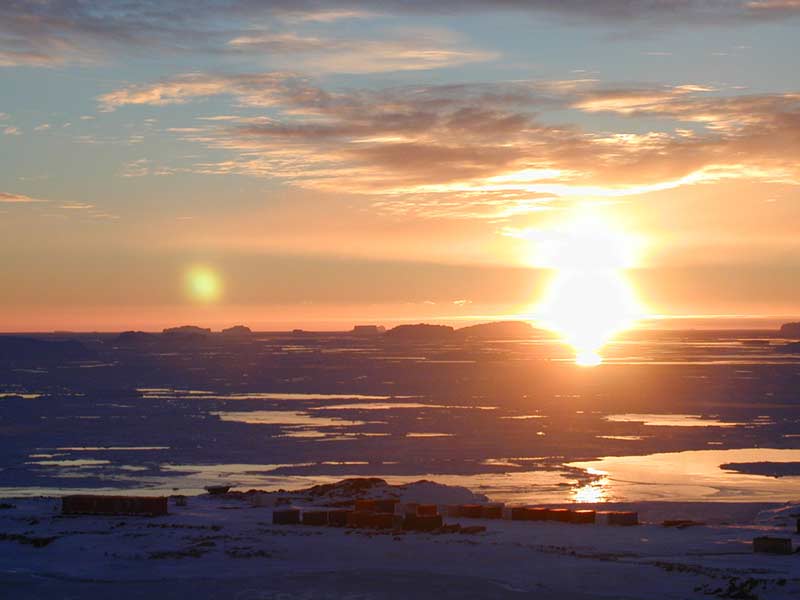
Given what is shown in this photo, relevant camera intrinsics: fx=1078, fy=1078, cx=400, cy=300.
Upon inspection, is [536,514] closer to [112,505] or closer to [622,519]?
[622,519]

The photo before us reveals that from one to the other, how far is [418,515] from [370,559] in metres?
4.08

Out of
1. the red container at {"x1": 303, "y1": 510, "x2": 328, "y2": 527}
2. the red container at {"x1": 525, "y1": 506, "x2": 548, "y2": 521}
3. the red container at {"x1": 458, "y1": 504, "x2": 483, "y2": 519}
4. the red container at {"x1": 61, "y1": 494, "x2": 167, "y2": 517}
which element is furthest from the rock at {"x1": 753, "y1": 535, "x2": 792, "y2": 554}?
the red container at {"x1": 61, "y1": 494, "x2": 167, "y2": 517}

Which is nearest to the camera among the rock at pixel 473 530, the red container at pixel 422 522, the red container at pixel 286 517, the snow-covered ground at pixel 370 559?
the snow-covered ground at pixel 370 559

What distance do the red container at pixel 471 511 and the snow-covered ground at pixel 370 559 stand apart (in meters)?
0.46

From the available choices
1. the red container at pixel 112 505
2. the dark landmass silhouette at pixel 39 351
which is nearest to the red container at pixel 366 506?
the red container at pixel 112 505

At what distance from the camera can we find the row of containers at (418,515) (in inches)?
1078

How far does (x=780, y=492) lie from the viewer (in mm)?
33281

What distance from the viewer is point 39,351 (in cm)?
12812

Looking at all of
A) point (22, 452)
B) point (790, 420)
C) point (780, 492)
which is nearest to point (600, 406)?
point (790, 420)

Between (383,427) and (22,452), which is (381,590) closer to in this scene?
(22,452)

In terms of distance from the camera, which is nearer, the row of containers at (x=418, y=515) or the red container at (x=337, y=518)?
the row of containers at (x=418, y=515)

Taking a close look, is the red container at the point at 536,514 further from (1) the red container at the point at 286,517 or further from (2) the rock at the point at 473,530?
(1) the red container at the point at 286,517

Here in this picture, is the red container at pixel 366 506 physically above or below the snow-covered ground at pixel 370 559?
above

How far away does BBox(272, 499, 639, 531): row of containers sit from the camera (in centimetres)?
2738
